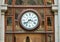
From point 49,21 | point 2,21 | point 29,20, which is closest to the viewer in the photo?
point 2,21

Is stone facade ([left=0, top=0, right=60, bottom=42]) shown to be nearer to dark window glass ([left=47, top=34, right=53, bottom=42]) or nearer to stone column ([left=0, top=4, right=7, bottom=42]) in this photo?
stone column ([left=0, top=4, right=7, bottom=42])

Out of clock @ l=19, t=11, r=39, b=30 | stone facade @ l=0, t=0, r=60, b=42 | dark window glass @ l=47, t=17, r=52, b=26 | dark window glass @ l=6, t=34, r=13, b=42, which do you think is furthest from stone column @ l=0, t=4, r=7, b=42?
dark window glass @ l=47, t=17, r=52, b=26

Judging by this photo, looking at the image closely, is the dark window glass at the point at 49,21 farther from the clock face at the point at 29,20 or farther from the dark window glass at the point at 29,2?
the dark window glass at the point at 29,2

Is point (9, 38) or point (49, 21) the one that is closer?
point (9, 38)

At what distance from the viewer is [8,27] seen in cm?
1617

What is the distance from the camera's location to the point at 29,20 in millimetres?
16188

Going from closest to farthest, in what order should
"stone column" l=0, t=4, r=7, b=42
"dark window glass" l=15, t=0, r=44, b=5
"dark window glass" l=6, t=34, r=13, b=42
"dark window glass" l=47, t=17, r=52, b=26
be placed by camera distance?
"stone column" l=0, t=4, r=7, b=42
"dark window glass" l=6, t=34, r=13, b=42
"dark window glass" l=47, t=17, r=52, b=26
"dark window glass" l=15, t=0, r=44, b=5

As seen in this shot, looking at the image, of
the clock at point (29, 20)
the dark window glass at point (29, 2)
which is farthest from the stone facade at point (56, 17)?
the clock at point (29, 20)

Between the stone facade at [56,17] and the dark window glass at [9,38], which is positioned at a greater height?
the stone facade at [56,17]

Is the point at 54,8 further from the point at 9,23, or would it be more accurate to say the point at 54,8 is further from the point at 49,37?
the point at 9,23

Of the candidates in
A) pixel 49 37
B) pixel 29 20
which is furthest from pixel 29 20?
pixel 49 37

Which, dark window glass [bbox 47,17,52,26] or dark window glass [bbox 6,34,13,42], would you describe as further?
dark window glass [bbox 47,17,52,26]

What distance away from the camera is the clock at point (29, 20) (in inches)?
635

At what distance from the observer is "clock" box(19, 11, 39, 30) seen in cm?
1614
